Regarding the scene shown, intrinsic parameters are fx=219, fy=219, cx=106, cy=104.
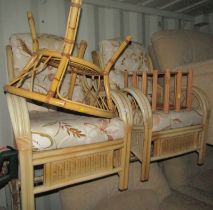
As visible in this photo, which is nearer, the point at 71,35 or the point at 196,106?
the point at 71,35

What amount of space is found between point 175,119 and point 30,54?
915 mm

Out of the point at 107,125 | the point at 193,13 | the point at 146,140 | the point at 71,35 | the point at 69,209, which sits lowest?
the point at 69,209

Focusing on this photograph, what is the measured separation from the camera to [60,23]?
63.7 inches

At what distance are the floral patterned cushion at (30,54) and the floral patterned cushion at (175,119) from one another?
0.55 meters

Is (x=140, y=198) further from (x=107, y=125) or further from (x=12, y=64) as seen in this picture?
(x=12, y=64)

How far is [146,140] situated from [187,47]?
1086 mm

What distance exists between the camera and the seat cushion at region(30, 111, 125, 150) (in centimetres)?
81

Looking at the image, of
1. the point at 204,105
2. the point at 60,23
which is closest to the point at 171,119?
the point at 204,105

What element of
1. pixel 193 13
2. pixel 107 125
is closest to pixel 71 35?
pixel 107 125

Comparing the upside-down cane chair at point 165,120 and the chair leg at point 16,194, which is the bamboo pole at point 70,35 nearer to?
the upside-down cane chair at point 165,120

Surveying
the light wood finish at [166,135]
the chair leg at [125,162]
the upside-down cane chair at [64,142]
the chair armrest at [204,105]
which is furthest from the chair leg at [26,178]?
the chair armrest at [204,105]

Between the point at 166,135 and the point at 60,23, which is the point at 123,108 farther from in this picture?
the point at 60,23

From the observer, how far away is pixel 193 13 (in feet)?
7.43

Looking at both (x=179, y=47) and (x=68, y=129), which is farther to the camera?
(x=179, y=47)
